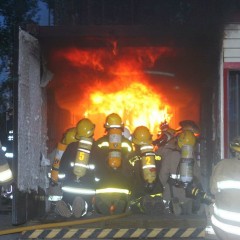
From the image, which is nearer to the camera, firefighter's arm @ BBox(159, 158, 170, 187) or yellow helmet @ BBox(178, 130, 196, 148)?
yellow helmet @ BBox(178, 130, 196, 148)

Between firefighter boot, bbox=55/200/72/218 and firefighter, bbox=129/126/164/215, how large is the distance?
102 cm

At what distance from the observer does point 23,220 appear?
7.00 meters

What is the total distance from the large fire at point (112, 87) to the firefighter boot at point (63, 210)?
299 centimetres

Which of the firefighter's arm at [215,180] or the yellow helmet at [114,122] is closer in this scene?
the firefighter's arm at [215,180]

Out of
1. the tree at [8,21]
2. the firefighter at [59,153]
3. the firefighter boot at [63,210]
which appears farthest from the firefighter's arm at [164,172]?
the tree at [8,21]

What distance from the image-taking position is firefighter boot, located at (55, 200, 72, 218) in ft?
23.7

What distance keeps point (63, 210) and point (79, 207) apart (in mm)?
222

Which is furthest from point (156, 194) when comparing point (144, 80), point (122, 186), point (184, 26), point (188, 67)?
point (144, 80)

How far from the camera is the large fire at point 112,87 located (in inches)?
392

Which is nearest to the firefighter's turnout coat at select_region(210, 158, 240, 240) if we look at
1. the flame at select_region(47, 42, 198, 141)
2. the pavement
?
the pavement

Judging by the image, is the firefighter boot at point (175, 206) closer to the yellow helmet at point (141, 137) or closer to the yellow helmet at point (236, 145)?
the yellow helmet at point (141, 137)

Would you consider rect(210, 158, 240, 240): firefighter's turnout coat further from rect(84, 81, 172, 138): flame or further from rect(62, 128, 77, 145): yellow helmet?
rect(84, 81, 172, 138): flame

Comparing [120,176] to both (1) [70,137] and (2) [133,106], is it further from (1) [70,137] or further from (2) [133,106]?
(2) [133,106]

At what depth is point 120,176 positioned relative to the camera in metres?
7.48
